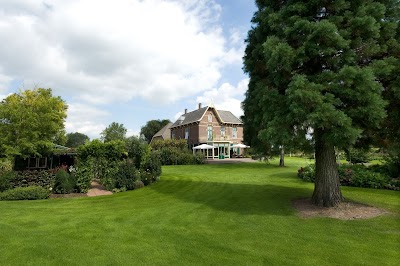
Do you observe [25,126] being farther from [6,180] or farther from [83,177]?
[83,177]

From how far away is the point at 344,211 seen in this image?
356 inches

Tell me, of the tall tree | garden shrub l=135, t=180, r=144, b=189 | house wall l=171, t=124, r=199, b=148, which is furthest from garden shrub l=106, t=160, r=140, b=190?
house wall l=171, t=124, r=199, b=148

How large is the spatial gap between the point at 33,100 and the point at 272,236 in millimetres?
16242

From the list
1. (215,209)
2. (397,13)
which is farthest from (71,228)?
(397,13)

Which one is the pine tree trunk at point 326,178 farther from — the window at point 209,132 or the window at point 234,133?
the window at point 234,133

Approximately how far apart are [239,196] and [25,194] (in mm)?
10822

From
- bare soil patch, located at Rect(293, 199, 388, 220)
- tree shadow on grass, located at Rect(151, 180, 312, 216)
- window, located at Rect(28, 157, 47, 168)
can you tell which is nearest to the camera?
bare soil patch, located at Rect(293, 199, 388, 220)

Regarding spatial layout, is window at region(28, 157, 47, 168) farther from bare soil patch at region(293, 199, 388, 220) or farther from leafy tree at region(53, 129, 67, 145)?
bare soil patch at region(293, 199, 388, 220)

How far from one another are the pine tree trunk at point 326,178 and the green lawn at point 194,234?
1.33 meters

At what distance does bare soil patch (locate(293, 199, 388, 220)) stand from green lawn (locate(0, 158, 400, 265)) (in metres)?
0.40

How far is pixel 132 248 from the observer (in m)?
6.52

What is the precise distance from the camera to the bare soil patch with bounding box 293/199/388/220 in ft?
28.3

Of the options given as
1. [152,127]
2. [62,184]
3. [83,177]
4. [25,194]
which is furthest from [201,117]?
[152,127]

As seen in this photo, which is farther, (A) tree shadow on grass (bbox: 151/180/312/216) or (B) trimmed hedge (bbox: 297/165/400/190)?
(B) trimmed hedge (bbox: 297/165/400/190)
